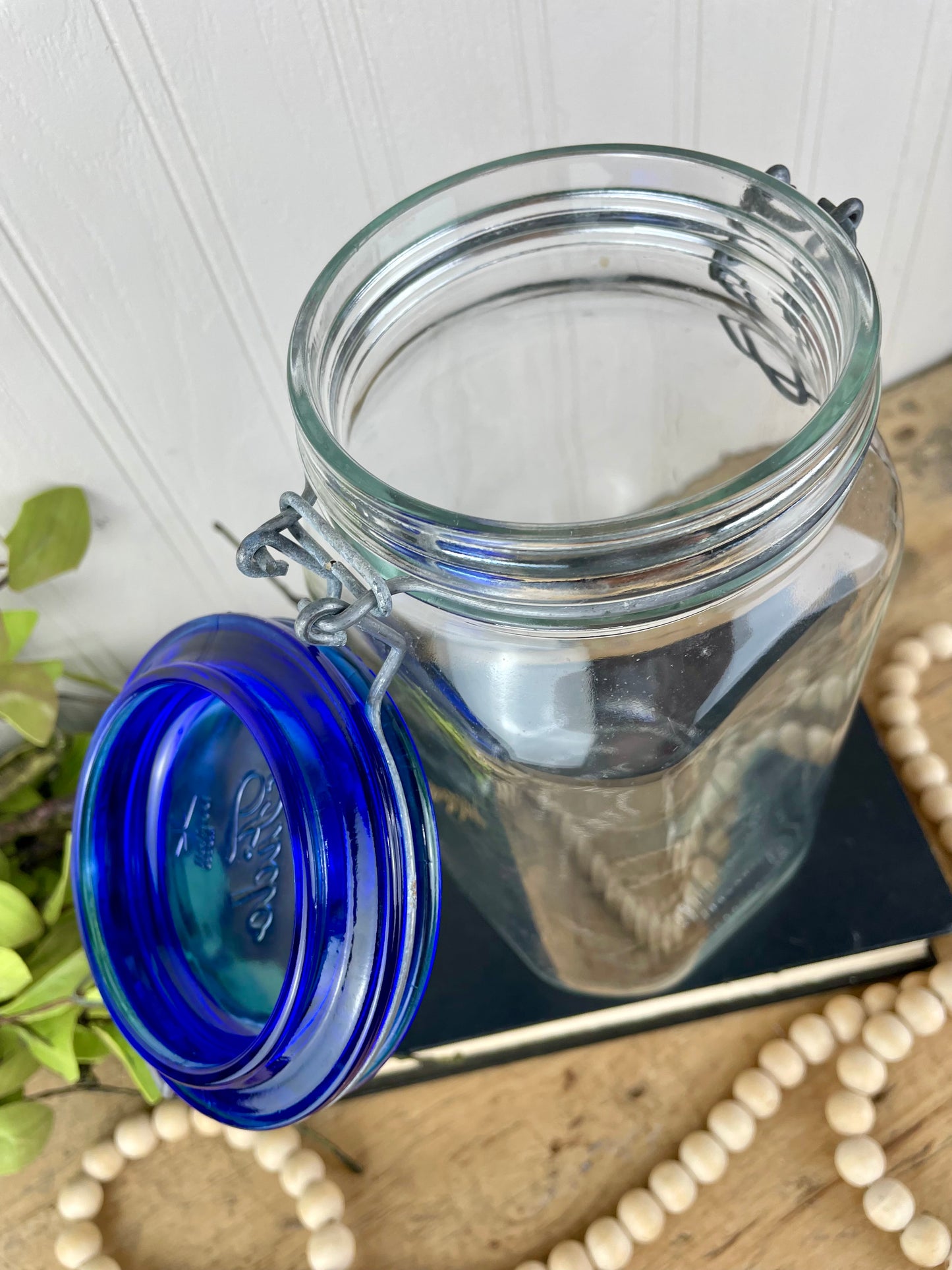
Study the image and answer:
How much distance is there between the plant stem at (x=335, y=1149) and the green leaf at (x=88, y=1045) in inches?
3.7

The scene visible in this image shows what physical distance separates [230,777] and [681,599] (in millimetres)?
229

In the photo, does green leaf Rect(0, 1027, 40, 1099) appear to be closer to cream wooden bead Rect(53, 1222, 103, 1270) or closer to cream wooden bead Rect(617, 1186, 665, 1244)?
cream wooden bead Rect(53, 1222, 103, 1270)

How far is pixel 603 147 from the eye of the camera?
1.05 ft

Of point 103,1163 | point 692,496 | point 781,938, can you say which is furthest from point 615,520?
point 103,1163

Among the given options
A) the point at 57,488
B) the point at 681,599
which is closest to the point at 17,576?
the point at 57,488

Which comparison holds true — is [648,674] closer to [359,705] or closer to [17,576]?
[359,705]

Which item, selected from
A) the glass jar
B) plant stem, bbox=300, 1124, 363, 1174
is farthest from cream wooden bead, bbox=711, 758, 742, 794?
plant stem, bbox=300, 1124, 363, 1174

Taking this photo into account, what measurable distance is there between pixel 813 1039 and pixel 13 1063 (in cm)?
33

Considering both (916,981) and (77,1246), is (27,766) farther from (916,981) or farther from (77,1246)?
(916,981)

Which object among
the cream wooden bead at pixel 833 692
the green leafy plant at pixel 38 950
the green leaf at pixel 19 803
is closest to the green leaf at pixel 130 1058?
the green leafy plant at pixel 38 950

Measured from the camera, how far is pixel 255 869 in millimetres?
397

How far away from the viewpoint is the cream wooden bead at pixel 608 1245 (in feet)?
1.26

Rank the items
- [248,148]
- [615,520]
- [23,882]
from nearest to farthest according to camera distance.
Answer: [615,520] < [248,148] < [23,882]

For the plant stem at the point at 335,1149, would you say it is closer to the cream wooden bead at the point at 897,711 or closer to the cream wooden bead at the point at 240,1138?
the cream wooden bead at the point at 240,1138
